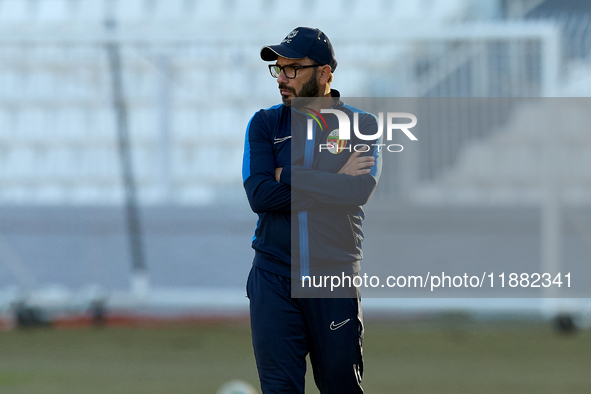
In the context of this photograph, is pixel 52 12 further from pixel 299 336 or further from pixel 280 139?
pixel 299 336

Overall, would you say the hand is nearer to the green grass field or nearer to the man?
the man

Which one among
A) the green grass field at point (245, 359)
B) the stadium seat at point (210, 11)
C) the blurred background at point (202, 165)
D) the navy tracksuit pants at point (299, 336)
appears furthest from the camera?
the stadium seat at point (210, 11)

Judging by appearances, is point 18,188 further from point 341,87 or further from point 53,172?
point 341,87

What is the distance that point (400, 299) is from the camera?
6555mm

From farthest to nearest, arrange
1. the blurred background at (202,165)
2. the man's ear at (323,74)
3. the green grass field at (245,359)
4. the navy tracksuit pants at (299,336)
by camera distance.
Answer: the blurred background at (202,165)
the green grass field at (245,359)
the man's ear at (323,74)
the navy tracksuit pants at (299,336)

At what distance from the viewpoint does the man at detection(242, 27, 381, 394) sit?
8.18 feet

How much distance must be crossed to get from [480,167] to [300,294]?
15.1ft

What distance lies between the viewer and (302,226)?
2.54 m

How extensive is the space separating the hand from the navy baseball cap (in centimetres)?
39

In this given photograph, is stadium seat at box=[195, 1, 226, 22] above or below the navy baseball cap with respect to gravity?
above

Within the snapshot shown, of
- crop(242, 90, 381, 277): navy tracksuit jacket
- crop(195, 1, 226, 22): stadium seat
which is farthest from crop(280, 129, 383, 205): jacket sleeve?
crop(195, 1, 226, 22): stadium seat

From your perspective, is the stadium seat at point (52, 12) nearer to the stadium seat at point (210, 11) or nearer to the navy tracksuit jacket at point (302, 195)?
the stadium seat at point (210, 11)

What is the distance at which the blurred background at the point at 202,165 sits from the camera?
6.73 meters

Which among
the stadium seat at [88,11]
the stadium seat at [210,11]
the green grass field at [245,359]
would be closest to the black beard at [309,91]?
the green grass field at [245,359]
